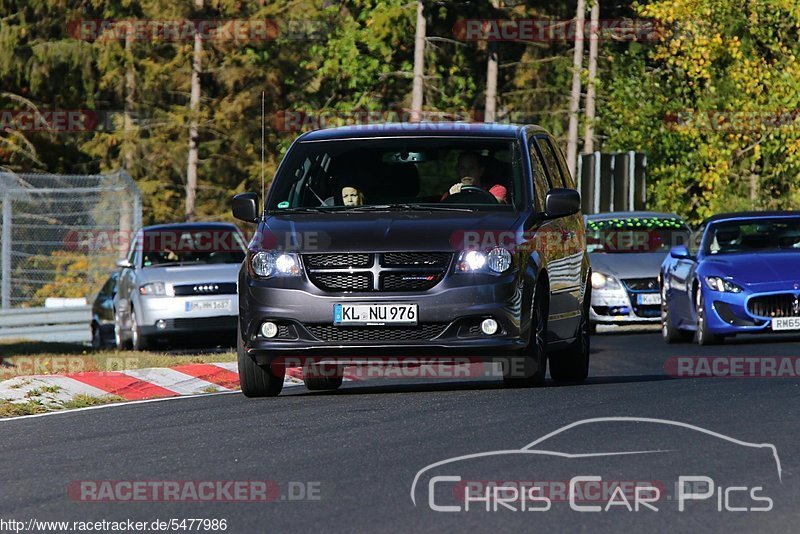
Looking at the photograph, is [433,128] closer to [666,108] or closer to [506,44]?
[666,108]

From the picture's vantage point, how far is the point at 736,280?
19.9 meters

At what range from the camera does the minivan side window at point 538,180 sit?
43.8ft

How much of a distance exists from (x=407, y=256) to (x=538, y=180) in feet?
5.89

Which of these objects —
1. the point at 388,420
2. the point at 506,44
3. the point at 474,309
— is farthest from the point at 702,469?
the point at 506,44

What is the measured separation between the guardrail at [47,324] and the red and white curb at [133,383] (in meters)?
11.0

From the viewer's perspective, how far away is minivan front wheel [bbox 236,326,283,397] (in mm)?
12953

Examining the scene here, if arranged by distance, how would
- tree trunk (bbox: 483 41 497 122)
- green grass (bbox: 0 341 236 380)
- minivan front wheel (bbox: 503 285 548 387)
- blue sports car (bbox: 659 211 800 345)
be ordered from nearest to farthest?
minivan front wheel (bbox: 503 285 548 387) → green grass (bbox: 0 341 236 380) → blue sports car (bbox: 659 211 800 345) → tree trunk (bbox: 483 41 497 122)

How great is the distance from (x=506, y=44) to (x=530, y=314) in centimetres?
5825

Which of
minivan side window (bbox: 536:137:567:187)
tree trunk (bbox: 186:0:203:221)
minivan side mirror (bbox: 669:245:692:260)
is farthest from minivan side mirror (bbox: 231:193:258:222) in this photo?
tree trunk (bbox: 186:0:203:221)

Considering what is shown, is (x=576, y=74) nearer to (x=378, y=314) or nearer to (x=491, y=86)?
(x=491, y=86)

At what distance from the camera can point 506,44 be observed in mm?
70000

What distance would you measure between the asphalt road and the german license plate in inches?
365

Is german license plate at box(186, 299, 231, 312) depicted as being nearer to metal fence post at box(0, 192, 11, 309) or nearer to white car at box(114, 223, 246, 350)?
white car at box(114, 223, 246, 350)

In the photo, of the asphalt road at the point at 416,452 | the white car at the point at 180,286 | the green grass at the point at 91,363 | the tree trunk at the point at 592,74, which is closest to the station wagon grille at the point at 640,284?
the white car at the point at 180,286
